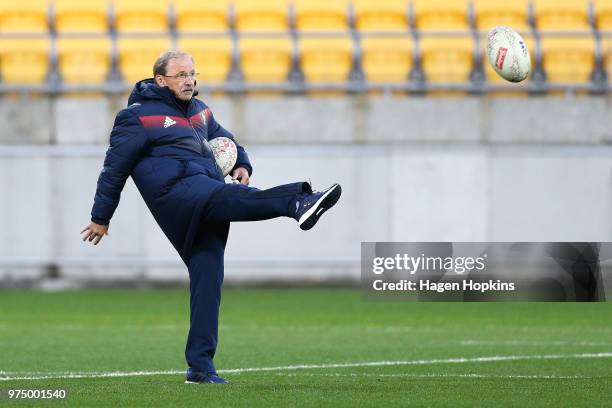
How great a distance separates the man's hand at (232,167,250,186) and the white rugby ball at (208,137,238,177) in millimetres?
53

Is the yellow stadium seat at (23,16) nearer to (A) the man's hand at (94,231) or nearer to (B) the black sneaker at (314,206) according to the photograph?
(A) the man's hand at (94,231)

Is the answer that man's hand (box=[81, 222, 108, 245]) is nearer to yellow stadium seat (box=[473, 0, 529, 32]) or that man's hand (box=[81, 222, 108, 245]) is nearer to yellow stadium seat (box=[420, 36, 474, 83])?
yellow stadium seat (box=[420, 36, 474, 83])

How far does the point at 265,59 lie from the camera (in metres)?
19.7

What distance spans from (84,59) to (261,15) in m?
2.89

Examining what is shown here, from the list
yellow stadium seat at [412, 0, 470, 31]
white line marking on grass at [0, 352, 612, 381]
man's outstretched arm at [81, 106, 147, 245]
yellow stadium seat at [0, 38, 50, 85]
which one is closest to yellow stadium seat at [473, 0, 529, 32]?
yellow stadium seat at [412, 0, 470, 31]

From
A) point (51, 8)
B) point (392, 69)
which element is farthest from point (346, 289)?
point (51, 8)

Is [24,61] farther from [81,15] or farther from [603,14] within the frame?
[603,14]

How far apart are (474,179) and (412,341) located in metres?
7.12

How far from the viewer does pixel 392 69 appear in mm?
19688

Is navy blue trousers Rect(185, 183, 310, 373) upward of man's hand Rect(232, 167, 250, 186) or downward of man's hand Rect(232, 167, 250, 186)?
downward

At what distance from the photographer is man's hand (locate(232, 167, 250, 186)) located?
27.9 feet

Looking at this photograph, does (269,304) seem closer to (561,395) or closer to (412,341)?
(412,341)

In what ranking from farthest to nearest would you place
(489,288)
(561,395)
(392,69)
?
(392,69), (489,288), (561,395)

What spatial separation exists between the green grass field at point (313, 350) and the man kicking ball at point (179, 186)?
0.42 m
